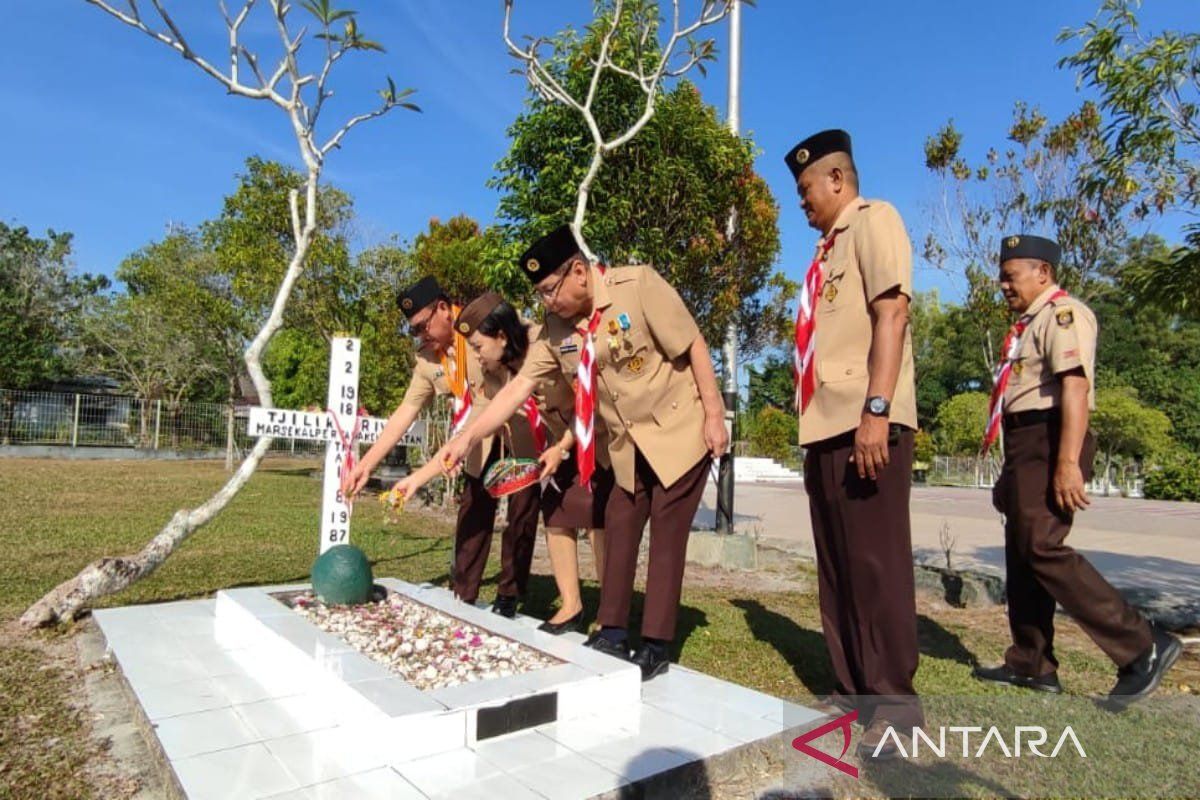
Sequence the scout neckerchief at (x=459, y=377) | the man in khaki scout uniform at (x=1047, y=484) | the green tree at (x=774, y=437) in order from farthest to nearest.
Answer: the green tree at (x=774, y=437)
the scout neckerchief at (x=459, y=377)
the man in khaki scout uniform at (x=1047, y=484)

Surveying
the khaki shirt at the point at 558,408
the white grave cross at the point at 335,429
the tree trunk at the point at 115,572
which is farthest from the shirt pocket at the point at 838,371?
the tree trunk at the point at 115,572

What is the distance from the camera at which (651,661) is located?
342cm

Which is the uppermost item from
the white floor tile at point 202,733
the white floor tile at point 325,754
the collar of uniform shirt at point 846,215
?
the collar of uniform shirt at point 846,215

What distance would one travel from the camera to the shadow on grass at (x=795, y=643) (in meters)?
3.76

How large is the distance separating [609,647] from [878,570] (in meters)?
1.25

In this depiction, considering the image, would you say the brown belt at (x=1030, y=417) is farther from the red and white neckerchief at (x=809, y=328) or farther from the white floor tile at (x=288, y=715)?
the white floor tile at (x=288, y=715)

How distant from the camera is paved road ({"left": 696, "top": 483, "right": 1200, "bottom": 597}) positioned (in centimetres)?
841

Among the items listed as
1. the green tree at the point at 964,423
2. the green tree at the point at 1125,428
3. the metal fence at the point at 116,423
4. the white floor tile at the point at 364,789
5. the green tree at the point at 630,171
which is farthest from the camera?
the green tree at the point at 964,423

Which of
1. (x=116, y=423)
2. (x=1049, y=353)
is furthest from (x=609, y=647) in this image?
(x=116, y=423)

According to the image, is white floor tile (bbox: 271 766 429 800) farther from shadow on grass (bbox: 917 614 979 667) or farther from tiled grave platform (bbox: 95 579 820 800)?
shadow on grass (bbox: 917 614 979 667)

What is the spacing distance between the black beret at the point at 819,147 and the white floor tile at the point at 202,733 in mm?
2879

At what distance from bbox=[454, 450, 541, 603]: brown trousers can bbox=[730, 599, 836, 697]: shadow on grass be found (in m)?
1.44

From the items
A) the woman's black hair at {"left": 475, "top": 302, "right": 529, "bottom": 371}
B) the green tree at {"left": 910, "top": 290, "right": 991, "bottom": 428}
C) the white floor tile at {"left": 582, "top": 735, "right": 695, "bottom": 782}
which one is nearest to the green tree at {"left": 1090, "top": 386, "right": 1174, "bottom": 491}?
the green tree at {"left": 910, "top": 290, "right": 991, "bottom": 428}

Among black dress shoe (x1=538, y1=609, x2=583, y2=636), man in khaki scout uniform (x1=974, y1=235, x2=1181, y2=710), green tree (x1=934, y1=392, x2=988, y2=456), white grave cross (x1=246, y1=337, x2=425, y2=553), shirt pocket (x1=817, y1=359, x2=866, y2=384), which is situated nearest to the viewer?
shirt pocket (x1=817, y1=359, x2=866, y2=384)
